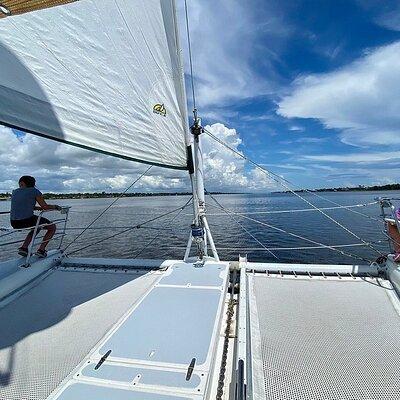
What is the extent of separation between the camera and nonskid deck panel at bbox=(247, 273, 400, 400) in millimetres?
2068

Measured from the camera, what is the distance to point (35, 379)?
2.22m

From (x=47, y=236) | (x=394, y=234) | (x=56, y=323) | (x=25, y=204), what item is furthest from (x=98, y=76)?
(x=394, y=234)

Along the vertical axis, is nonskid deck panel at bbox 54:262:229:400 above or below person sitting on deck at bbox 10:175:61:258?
below

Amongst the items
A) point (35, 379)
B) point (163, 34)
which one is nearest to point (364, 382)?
point (35, 379)

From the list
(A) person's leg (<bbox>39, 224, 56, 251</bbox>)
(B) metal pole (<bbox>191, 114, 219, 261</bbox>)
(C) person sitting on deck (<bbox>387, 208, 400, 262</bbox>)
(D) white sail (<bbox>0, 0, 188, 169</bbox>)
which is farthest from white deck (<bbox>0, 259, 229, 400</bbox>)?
(C) person sitting on deck (<bbox>387, 208, 400, 262</bbox>)

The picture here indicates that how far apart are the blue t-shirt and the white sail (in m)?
2.41

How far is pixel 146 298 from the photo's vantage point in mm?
3395

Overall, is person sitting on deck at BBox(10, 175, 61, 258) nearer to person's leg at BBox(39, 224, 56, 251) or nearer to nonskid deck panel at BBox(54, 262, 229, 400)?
person's leg at BBox(39, 224, 56, 251)

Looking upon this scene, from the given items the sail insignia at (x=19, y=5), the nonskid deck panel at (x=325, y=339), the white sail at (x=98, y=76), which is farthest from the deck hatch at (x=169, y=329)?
the sail insignia at (x=19, y=5)

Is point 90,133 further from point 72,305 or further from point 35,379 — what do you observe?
point 35,379

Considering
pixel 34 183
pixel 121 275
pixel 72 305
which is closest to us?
pixel 72 305

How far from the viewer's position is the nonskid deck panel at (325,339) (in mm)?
2068

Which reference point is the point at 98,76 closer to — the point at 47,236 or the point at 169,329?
the point at 169,329

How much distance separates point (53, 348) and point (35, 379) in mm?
399
